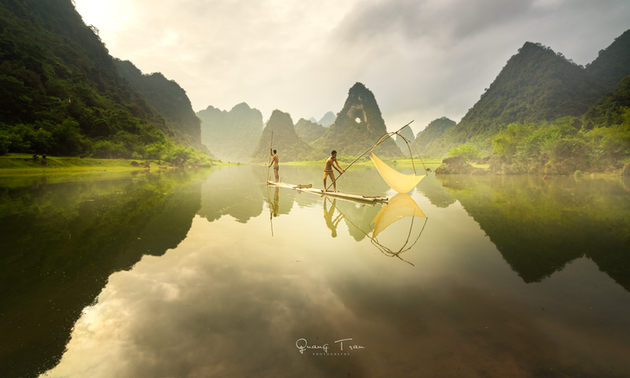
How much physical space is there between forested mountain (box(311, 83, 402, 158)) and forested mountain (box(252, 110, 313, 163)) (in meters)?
9.86

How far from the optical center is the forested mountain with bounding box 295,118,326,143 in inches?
6654

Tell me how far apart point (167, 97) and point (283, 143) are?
195 ft

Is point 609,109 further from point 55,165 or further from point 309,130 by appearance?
point 309,130

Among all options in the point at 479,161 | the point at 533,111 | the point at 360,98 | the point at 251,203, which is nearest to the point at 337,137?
the point at 360,98

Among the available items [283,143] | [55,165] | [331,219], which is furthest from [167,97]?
[331,219]

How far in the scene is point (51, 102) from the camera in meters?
32.9

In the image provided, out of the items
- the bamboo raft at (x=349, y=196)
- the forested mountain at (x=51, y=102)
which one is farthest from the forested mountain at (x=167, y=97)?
the bamboo raft at (x=349, y=196)

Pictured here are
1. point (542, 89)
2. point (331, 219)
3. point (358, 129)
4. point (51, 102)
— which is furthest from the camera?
point (358, 129)

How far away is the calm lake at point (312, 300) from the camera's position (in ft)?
6.68

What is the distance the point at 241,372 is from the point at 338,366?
81 cm

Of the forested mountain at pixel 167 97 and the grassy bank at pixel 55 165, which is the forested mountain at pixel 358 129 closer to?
the forested mountain at pixel 167 97

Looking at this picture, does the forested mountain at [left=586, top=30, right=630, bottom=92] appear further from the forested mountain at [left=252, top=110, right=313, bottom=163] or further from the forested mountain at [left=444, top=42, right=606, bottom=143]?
the forested mountain at [left=252, top=110, right=313, bottom=163]

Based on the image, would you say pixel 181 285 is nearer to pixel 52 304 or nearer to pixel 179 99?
pixel 52 304

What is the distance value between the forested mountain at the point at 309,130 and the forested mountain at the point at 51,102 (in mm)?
118667
